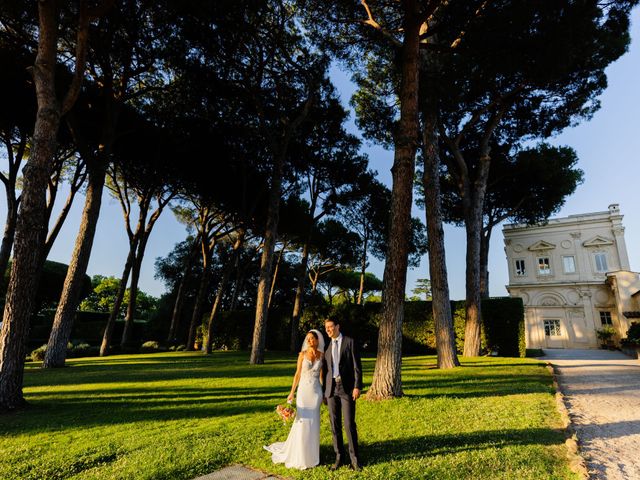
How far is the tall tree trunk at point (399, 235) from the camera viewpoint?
6250 millimetres

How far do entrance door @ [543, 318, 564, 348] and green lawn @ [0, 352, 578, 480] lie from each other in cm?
2338

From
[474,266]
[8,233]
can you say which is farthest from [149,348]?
[474,266]

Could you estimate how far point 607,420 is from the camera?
5062 mm

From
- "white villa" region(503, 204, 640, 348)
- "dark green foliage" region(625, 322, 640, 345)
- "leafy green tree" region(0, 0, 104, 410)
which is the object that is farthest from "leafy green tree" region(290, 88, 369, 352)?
"white villa" region(503, 204, 640, 348)

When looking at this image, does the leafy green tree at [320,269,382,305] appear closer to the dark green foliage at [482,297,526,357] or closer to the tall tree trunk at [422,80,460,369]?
the dark green foliage at [482,297,526,357]

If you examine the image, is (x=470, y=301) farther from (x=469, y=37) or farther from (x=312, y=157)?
(x=312, y=157)

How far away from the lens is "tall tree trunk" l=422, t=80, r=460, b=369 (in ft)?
33.9

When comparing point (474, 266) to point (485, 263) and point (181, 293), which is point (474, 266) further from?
point (181, 293)

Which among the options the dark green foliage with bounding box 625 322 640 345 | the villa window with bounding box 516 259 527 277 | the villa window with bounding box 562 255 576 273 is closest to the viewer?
the dark green foliage with bounding box 625 322 640 345

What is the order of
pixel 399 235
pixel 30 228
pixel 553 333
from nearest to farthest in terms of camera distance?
pixel 30 228 → pixel 399 235 → pixel 553 333

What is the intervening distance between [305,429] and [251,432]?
1365mm

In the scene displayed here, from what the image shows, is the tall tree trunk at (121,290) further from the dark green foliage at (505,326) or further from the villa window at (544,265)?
the villa window at (544,265)

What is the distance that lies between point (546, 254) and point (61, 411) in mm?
32794

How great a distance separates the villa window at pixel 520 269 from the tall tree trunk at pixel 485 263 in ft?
40.1
